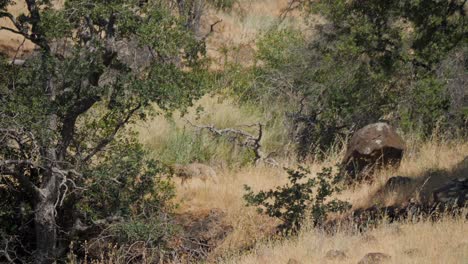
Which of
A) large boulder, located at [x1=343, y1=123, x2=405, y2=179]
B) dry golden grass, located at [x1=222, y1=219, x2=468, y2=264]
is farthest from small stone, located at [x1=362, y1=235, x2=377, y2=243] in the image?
large boulder, located at [x1=343, y1=123, x2=405, y2=179]

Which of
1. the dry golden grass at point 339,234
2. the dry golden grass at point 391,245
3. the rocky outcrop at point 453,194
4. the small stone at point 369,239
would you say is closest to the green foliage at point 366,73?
the dry golden grass at point 339,234

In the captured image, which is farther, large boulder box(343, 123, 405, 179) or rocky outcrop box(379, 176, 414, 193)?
large boulder box(343, 123, 405, 179)

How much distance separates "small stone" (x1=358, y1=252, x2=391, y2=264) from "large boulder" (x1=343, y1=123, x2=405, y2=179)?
5.59m

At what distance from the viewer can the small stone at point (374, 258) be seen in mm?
7648

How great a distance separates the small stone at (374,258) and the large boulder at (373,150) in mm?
5593

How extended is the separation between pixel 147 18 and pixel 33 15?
1617 millimetres

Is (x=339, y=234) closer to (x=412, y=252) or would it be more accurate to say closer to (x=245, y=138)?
(x=412, y=252)

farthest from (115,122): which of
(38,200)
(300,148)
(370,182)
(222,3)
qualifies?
(222,3)

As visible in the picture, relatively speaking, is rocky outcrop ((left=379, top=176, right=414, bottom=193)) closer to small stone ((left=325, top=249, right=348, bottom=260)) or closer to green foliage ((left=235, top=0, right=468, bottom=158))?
green foliage ((left=235, top=0, right=468, bottom=158))

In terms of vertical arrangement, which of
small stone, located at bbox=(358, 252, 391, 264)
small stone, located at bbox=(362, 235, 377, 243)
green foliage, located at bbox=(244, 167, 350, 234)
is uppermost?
green foliage, located at bbox=(244, 167, 350, 234)

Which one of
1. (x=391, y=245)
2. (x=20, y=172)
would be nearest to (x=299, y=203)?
(x=391, y=245)

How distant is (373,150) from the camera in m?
13.3

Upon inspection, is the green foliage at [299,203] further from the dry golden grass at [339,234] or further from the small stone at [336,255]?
the small stone at [336,255]

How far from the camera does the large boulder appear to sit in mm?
13336
